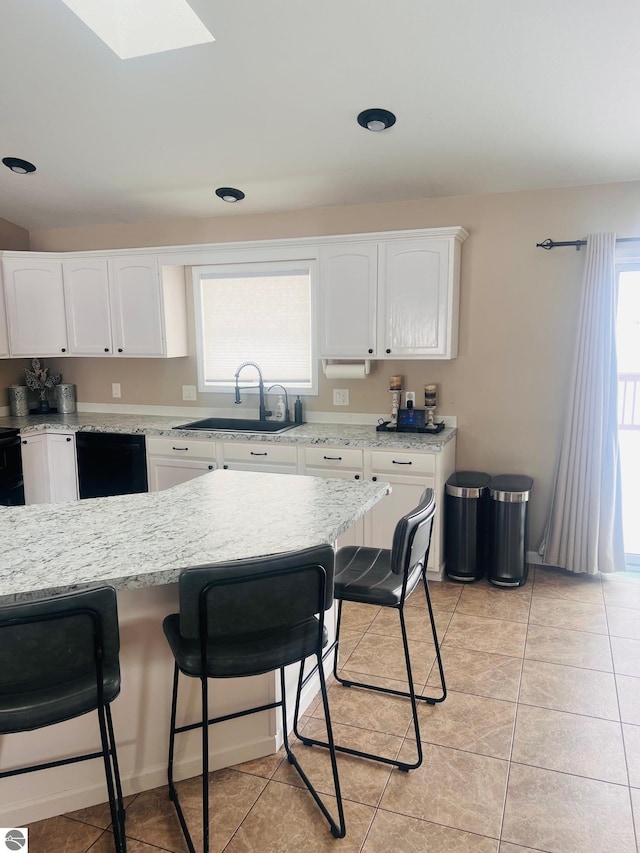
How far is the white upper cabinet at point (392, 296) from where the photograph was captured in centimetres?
379

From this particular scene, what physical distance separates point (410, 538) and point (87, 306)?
Result: 3703mm

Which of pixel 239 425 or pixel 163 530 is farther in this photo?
pixel 239 425

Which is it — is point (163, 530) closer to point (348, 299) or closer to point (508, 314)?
point (348, 299)

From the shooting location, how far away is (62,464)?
15.1 ft

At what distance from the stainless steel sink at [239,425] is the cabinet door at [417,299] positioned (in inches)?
40.9

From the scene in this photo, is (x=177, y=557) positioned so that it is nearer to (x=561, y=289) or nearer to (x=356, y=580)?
(x=356, y=580)

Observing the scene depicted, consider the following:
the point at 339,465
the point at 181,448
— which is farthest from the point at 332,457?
the point at 181,448

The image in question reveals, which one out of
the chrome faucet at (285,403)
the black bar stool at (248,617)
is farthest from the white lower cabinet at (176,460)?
the black bar stool at (248,617)

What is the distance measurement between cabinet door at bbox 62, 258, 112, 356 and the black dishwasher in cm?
77

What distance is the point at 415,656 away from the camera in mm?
2961

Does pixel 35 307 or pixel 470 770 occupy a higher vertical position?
pixel 35 307

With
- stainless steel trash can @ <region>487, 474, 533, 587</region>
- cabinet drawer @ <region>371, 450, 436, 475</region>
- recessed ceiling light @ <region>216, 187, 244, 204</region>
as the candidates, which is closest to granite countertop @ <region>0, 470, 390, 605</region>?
cabinet drawer @ <region>371, 450, 436, 475</region>

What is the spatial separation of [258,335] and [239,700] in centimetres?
299

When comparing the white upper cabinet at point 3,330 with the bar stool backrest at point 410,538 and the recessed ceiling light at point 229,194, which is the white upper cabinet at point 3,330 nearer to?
the recessed ceiling light at point 229,194
